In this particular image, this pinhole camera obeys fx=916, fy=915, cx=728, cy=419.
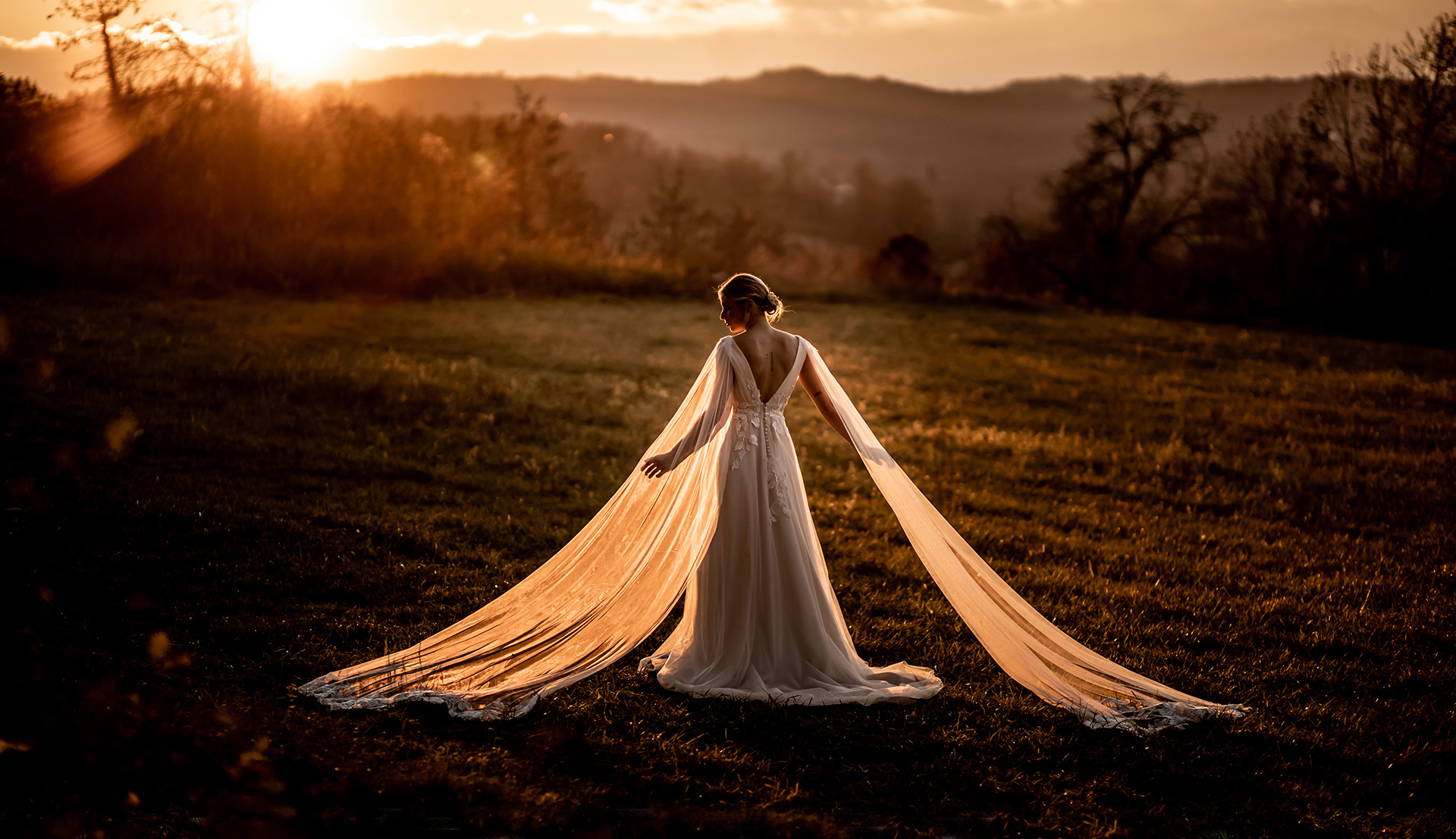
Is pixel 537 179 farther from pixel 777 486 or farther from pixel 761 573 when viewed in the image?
pixel 761 573

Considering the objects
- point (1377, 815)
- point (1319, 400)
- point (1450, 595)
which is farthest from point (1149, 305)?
point (1377, 815)

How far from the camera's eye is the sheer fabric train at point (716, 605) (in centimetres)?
528

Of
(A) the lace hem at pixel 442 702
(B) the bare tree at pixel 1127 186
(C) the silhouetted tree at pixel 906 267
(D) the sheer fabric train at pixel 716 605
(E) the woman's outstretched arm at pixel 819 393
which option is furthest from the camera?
(B) the bare tree at pixel 1127 186

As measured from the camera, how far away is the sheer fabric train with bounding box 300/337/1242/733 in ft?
17.3

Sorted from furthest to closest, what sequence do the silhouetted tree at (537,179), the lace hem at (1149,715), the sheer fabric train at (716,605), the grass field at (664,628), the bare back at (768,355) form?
the silhouetted tree at (537,179) → the bare back at (768,355) → the sheer fabric train at (716,605) → the lace hem at (1149,715) → the grass field at (664,628)

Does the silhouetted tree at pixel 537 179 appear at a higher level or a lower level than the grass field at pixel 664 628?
higher

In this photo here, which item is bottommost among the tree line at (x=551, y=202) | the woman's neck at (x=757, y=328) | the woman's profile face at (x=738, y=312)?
the woman's neck at (x=757, y=328)

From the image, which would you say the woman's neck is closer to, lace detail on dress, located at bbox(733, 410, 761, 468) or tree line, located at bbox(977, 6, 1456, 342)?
lace detail on dress, located at bbox(733, 410, 761, 468)

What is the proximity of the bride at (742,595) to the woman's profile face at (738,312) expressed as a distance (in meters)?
0.01

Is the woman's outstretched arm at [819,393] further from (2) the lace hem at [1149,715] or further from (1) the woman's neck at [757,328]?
(2) the lace hem at [1149,715]

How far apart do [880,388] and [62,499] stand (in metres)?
11.9


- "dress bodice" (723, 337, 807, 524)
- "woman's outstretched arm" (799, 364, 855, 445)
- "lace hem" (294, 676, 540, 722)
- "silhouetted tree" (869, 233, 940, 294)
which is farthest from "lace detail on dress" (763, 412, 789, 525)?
"silhouetted tree" (869, 233, 940, 294)

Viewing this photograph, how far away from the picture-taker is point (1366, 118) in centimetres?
2372

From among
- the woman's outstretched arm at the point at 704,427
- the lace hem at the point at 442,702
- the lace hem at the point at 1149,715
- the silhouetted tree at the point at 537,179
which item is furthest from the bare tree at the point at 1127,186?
the lace hem at the point at 442,702
